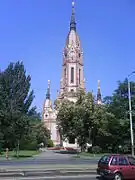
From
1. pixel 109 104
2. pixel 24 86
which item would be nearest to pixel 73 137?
pixel 109 104

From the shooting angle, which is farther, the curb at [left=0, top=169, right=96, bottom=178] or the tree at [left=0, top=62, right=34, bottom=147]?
the tree at [left=0, top=62, right=34, bottom=147]

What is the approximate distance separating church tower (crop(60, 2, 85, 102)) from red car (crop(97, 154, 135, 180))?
383 ft

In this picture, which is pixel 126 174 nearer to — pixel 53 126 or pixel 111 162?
pixel 111 162

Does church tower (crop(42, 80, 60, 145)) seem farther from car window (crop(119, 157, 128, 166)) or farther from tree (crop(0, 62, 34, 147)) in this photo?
car window (crop(119, 157, 128, 166))

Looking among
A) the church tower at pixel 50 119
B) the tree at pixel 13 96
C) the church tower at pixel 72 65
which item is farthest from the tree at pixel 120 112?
the church tower at pixel 50 119

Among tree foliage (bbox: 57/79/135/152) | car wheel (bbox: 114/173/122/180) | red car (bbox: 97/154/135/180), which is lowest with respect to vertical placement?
car wheel (bbox: 114/173/122/180)

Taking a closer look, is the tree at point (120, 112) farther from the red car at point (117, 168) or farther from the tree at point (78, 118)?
the red car at point (117, 168)

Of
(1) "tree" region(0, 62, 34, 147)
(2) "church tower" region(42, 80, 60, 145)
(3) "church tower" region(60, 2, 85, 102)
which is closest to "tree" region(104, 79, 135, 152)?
(1) "tree" region(0, 62, 34, 147)

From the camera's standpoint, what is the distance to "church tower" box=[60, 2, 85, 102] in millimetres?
141250

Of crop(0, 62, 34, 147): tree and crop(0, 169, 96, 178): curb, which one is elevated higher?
crop(0, 62, 34, 147): tree

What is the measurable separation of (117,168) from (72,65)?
123 meters

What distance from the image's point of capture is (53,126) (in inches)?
6225

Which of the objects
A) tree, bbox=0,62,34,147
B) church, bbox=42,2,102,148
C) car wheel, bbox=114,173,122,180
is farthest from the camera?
church, bbox=42,2,102,148

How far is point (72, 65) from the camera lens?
5650 inches
